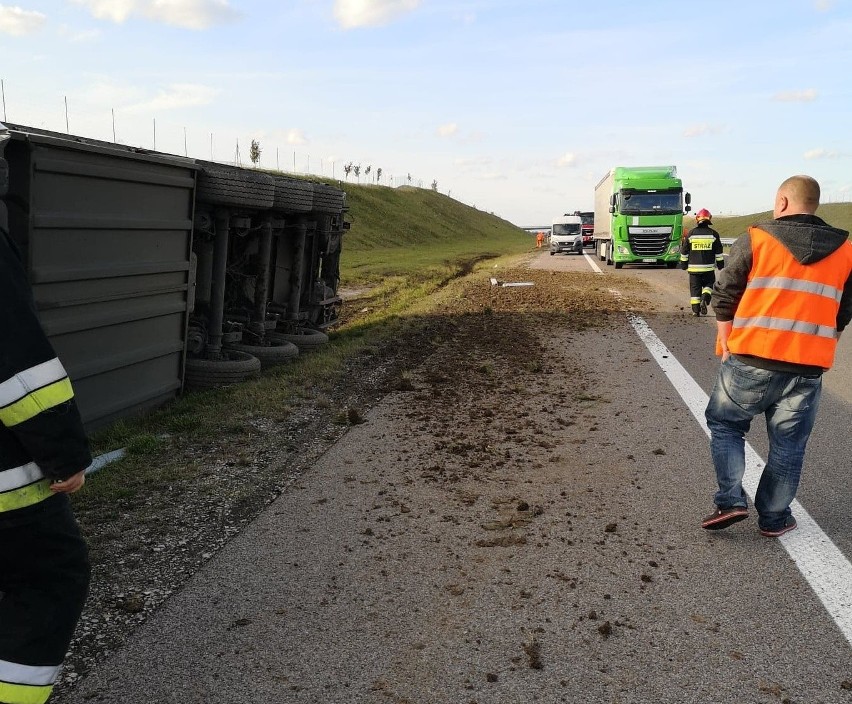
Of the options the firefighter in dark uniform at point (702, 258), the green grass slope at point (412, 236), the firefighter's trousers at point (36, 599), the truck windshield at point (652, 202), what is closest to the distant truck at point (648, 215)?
the truck windshield at point (652, 202)

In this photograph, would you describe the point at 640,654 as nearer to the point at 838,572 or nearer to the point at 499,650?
the point at 499,650

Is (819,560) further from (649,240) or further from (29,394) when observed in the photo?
(649,240)

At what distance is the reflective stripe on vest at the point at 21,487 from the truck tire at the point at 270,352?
6.78 metres

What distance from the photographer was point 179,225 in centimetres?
732

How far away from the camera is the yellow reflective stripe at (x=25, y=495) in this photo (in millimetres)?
2305

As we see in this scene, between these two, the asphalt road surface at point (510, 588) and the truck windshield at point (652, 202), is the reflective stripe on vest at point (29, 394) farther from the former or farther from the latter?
the truck windshield at point (652, 202)

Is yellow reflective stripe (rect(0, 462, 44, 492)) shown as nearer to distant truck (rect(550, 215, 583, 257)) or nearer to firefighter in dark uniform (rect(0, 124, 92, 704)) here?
firefighter in dark uniform (rect(0, 124, 92, 704))

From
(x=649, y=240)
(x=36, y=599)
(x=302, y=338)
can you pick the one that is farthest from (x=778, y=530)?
(x=649, y=240)

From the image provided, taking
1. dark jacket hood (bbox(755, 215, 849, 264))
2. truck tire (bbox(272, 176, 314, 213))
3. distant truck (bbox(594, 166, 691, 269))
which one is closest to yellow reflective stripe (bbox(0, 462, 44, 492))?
dark jacket hood (bbox(755, 215, 849, 264))

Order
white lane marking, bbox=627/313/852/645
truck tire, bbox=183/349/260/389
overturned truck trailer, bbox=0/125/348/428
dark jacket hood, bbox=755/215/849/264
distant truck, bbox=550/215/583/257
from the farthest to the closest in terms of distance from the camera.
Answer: distant truck, bbox=550/215/583/257 < truck tire, bbox=183/349/260/389 < overturned truck trailer, bbox=0/125/348/428 < dark jacket hood, bbox=755/215/849/264 < white lane marking, bbox=627/313/852/645

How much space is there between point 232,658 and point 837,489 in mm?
3777

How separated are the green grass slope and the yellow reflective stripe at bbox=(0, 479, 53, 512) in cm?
2062

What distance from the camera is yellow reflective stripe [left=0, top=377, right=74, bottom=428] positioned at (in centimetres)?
222

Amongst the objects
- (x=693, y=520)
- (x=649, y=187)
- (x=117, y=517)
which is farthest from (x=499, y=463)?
(x=649, y=187)
